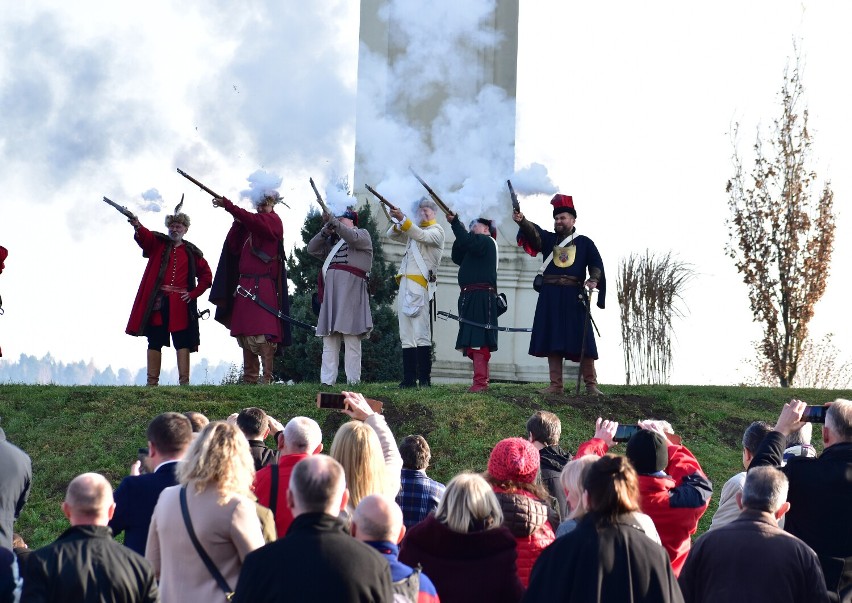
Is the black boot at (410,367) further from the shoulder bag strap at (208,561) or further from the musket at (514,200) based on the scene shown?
the shoulder bag strap at (208,561)

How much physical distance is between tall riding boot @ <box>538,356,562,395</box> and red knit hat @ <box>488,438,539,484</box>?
584 centimetres

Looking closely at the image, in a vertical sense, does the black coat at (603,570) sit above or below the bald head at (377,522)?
below

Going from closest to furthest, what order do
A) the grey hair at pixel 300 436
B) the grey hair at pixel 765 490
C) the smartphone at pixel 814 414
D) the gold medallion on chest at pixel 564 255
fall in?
the grey hair at pixel 765 490 < the grey hair at pixel 300 436 < the smartphone at pixel 814 414 < the gold medallion on chest at pixel 564 255

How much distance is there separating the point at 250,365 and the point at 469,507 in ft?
25.5

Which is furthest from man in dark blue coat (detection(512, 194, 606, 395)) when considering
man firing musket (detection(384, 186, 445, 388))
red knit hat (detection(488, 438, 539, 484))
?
red knit hat (detection(488, 438, 539, 484))

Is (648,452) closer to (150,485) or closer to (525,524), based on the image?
(525,524)

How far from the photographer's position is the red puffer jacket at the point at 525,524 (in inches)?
201

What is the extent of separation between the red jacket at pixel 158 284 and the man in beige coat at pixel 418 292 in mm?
1830

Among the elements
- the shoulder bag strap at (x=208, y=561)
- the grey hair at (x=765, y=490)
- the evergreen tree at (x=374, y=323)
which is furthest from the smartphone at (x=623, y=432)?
the evergreen tree at (x=374, y=323)

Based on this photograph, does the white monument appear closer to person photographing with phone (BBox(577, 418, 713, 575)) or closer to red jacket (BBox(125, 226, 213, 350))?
red jacket (BBox(125, 226, 213, 350))

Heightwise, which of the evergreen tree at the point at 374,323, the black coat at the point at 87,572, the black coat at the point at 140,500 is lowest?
the black coat at the point at 87,572

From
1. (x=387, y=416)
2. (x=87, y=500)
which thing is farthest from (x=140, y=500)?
(x=387, y=416)

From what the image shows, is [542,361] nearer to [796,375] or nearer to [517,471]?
[796,375]

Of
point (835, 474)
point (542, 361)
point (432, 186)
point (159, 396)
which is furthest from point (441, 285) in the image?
point (835, 474)
